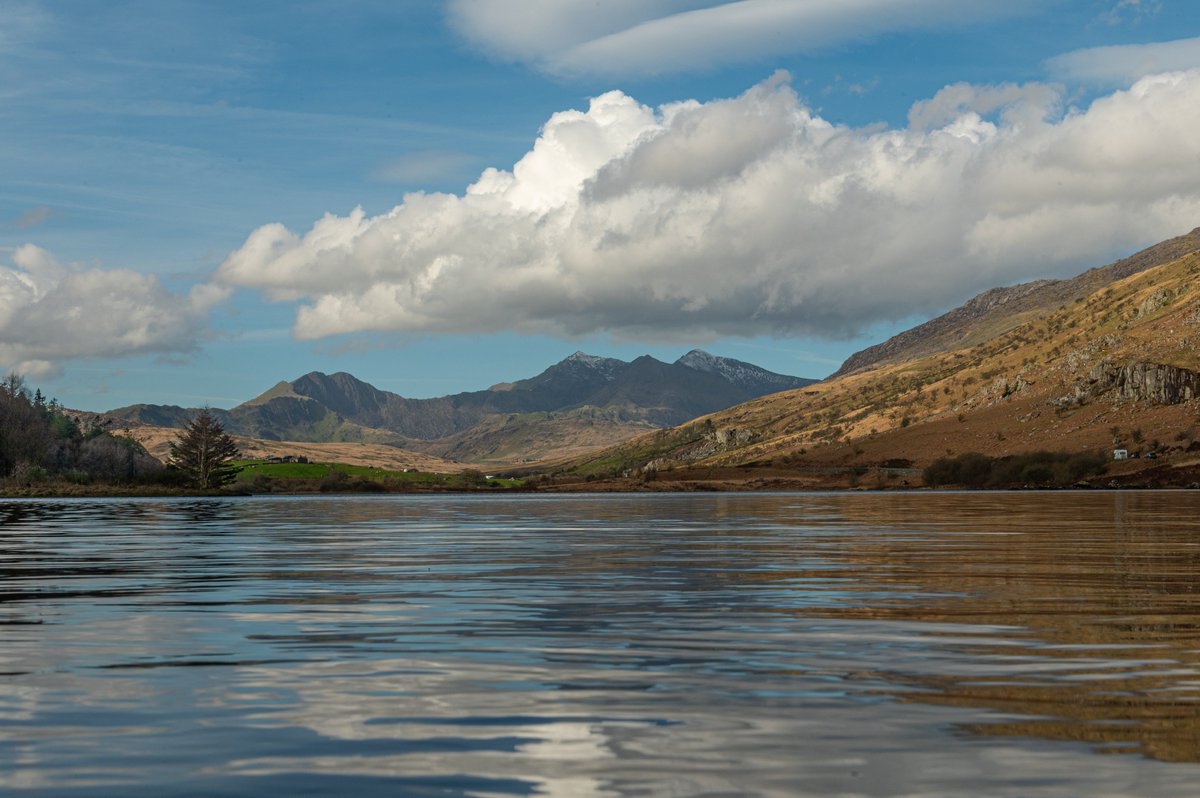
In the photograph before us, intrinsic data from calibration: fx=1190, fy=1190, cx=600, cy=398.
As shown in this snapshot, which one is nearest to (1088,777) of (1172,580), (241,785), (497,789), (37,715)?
(497,789)

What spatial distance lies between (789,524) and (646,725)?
58214 mm

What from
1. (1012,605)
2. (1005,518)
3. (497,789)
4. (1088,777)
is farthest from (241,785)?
(1005,518)

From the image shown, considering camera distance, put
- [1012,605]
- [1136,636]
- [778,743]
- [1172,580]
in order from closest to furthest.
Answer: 1. [778,743]
2. [1136,636]
3. [1012,605]
4. [1172,580]

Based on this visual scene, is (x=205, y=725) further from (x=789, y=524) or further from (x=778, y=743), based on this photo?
(x=789, y=524)

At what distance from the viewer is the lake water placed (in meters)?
10.5

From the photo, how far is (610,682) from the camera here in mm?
14992

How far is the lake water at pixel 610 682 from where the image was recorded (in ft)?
34.3

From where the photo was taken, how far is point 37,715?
1327 cm

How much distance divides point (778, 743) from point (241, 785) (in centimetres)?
494

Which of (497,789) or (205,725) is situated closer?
(497,789)

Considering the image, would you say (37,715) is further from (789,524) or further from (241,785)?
(789,524)

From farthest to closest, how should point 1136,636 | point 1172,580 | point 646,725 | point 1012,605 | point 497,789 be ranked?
point 1172,580
point 1012,605
point 1136,636
point 646,725
point 497,789

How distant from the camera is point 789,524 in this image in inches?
2734

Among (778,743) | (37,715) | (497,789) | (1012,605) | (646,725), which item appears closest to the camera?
(497,789)
